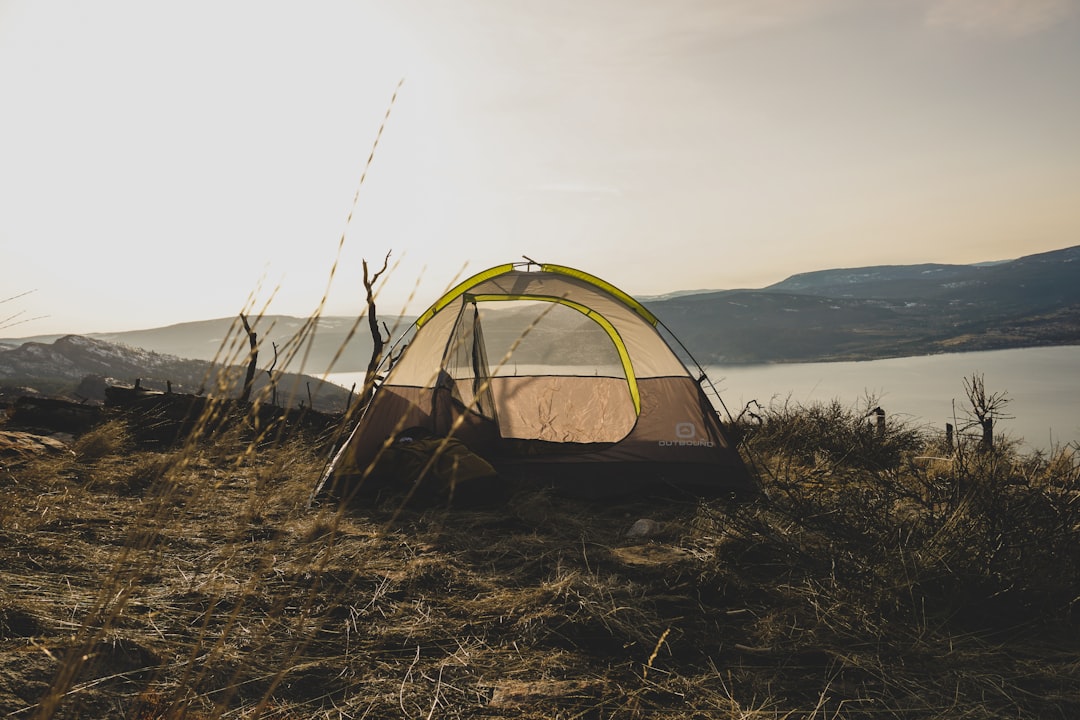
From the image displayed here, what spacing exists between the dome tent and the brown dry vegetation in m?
1.11

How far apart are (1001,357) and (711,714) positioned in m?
126

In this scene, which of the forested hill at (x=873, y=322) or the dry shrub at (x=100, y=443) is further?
the forested hill at (x=873, y=322)

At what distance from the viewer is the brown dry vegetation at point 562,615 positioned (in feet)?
6.48

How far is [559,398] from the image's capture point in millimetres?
6656

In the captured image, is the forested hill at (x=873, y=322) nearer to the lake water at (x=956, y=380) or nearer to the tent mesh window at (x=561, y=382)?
the lake water at (x=956, y=380)

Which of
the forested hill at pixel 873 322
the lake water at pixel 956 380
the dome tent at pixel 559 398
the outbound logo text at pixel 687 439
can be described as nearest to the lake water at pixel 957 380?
the lake water at pixel 956 380

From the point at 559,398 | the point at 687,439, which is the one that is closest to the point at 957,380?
the point at 559,398

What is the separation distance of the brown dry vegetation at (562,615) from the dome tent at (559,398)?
1106mm

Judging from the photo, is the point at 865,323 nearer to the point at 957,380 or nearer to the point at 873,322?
the point at 873,322

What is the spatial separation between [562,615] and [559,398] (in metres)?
4.06

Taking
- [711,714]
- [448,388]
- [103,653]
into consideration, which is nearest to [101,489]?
[448,388]

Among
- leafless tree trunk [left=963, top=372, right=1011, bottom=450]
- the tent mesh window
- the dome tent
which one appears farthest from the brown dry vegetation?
the tent mesh window

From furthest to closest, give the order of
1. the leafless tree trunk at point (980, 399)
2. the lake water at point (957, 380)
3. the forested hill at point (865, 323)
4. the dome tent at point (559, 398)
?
the forested hill at point (865, 323)
the lake water at point (957, 380)
the dome tent at point (559, 398)
the leafless tree trunk at point (980, 399)

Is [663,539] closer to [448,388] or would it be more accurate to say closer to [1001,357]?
[448,388]
